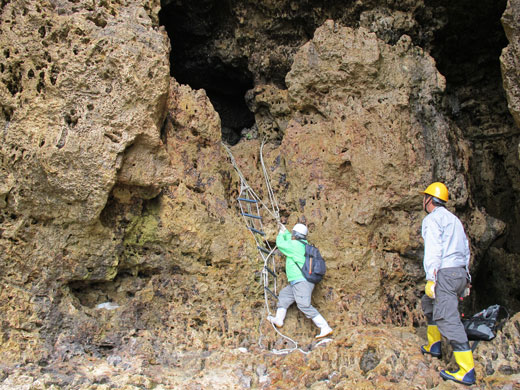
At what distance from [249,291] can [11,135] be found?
8.66ft

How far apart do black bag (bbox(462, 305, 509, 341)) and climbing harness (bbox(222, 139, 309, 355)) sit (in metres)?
1.54

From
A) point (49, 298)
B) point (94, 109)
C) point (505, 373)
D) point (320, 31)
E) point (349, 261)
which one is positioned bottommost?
point (505, 373)

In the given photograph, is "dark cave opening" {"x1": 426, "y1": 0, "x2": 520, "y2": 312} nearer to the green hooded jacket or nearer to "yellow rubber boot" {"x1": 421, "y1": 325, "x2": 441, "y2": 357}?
"yellow rubber boot" {"x1": 421, "y1": 325, "x2": 441, "y2": 357}

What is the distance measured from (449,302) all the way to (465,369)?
0.51m

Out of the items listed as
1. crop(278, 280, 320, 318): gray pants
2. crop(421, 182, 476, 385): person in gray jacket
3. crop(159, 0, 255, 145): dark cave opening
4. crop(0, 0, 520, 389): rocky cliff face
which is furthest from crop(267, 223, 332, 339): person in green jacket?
crop(159, 0, 255, 145): dark cave opening

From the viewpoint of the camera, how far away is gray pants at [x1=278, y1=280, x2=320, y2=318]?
4.56 m

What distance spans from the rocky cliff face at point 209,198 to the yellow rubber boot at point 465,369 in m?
0.15

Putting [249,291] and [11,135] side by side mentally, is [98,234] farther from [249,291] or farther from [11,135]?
[249,291]

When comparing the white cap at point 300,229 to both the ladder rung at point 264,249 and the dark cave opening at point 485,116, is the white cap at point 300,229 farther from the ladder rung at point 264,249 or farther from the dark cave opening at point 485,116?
the dark cave opening at point 485,116

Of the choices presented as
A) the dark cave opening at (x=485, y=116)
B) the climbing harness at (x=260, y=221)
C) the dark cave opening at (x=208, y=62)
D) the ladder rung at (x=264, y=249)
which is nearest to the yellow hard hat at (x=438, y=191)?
the climbing harness at (x=260, y=221)

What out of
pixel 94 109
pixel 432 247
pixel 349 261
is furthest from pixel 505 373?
pixel 94 109

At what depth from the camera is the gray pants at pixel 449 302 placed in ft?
12.2

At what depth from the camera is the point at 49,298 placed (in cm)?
425

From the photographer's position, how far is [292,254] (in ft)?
15.4
